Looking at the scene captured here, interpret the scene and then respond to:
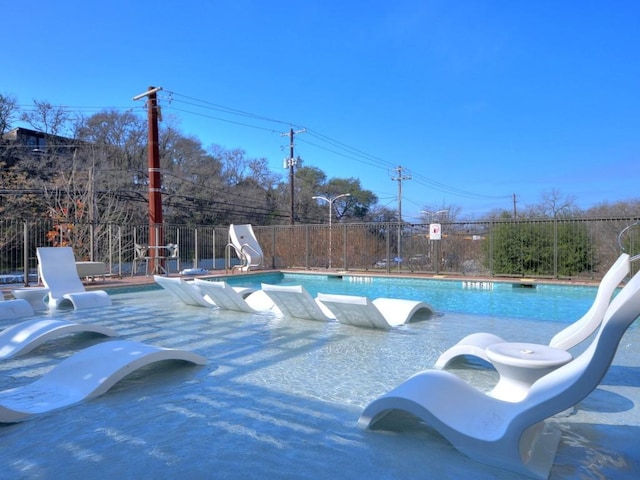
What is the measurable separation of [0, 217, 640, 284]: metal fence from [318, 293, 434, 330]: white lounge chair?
7194mm

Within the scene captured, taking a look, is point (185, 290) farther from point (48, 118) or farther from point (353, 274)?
point (48, 118)

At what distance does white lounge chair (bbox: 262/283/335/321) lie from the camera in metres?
6.05

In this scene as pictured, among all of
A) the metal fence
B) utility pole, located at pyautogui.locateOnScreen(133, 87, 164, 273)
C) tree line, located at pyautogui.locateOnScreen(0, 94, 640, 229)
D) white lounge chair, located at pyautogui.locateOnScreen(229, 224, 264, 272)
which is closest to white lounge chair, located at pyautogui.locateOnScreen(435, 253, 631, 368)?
the metal fence

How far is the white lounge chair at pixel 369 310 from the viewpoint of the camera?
5.58 m

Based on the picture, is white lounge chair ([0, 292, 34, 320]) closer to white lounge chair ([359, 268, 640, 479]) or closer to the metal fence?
the metal fence

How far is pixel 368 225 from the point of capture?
51.6 ft

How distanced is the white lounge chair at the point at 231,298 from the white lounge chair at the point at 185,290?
94 millimetres

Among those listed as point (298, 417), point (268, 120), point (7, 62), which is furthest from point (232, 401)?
point (268, 120)

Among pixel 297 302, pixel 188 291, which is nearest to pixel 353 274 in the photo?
pixel 188 291

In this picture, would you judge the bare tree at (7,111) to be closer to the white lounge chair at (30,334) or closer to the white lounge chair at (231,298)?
the white lounge chair at (231,298)

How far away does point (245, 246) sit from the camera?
15.1 meters

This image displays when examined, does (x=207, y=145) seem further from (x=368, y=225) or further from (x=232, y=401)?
(x=232, y=401)

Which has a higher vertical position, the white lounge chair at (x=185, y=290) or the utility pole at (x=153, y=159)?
the utility pole at (x=153, y=159)

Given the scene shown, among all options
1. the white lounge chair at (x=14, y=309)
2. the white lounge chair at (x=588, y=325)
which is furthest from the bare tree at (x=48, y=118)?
the white lounge chair at (x=588, y=325)
